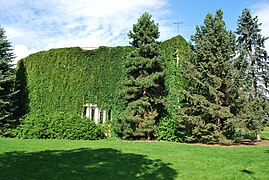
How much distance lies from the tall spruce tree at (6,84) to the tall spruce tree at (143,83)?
19.3 feet

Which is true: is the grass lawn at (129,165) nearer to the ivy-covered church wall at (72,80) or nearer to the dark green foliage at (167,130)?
the dark green foliage at (167,130)

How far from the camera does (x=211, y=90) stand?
37.0 feet

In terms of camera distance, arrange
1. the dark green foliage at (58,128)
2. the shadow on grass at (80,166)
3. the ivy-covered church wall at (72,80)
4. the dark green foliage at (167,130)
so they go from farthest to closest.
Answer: the ivy-covered church wall at (72,80)
the dark green foliage at (58,128)
the dark green foliage at (167,130)
the shadow on grass at (80,166)

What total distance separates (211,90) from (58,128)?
23.2 ft

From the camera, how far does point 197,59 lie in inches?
479

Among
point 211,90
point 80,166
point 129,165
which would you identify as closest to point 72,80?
point 211,90

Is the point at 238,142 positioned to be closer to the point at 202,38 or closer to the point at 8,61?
the point at 202,38

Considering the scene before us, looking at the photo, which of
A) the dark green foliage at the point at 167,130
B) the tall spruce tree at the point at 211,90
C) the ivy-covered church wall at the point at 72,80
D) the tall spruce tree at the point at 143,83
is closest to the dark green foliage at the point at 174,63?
the tall spruce tree at the point at 143,83

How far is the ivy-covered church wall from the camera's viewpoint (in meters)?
15.1

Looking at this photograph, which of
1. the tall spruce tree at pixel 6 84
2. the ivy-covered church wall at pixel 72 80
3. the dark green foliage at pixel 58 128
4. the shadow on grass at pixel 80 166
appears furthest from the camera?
the ivy-covered church wall at pixel 72 80

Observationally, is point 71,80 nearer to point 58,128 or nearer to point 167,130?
point 58,128

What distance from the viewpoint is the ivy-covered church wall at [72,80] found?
49.5 ft

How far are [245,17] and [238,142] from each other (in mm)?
8294

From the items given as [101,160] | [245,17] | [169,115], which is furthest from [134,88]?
[245,17]
